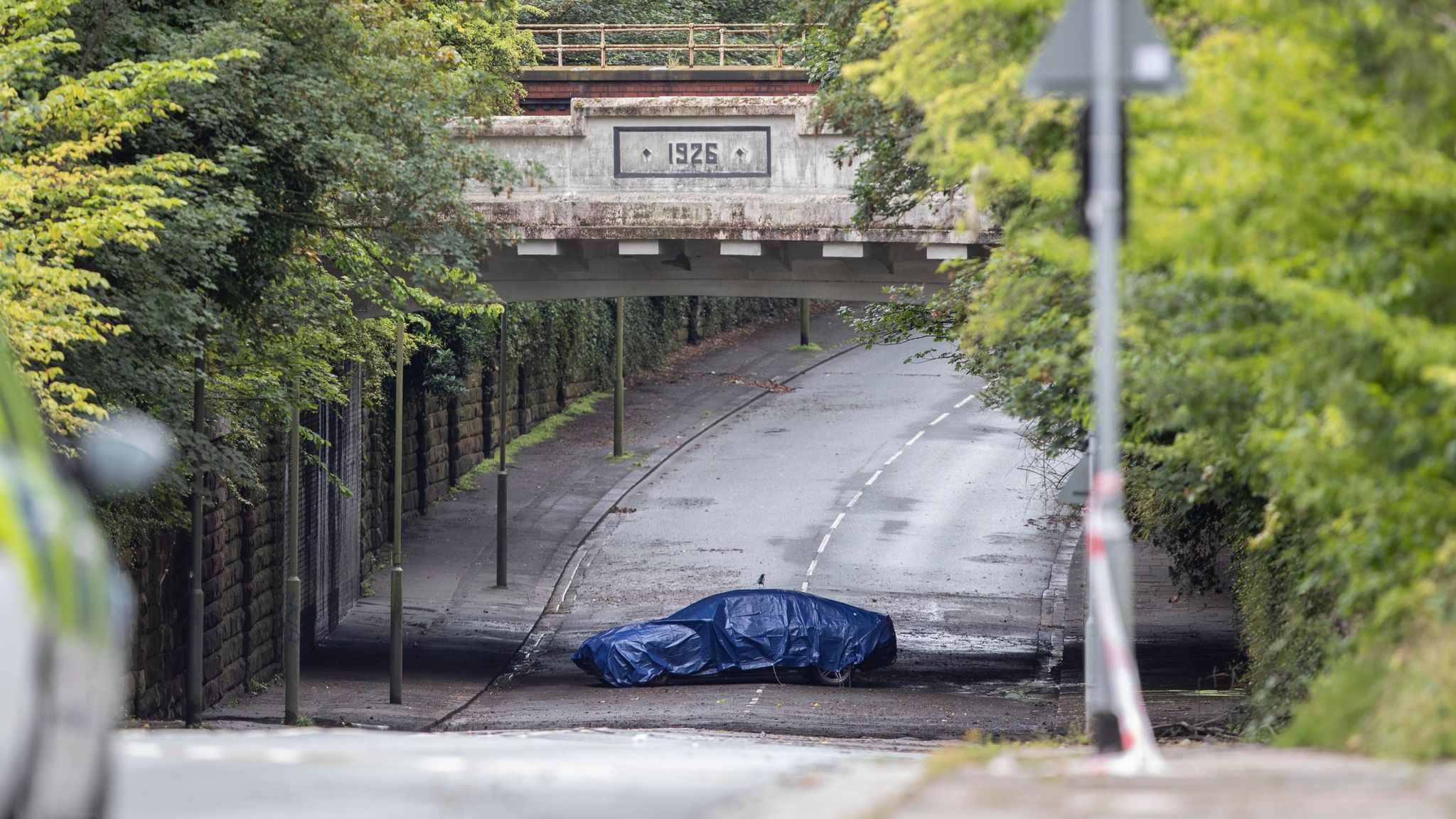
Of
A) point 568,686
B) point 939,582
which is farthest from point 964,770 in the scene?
point 939,582

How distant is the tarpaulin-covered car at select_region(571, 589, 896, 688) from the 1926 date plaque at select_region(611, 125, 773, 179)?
6047mm

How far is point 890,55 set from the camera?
10633 millimetres

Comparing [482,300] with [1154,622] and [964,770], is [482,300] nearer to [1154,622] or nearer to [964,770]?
[1154,622]

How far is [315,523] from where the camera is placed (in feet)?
88.7

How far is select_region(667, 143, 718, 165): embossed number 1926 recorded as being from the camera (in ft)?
69.8

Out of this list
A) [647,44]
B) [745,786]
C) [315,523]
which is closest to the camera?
[745,786]

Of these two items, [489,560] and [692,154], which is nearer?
[692,154]

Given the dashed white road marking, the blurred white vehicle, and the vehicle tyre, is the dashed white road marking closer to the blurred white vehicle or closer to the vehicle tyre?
the vehicle tyre

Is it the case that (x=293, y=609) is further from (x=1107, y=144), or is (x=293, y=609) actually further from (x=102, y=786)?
(x=102, y=786)

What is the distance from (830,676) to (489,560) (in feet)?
33.7

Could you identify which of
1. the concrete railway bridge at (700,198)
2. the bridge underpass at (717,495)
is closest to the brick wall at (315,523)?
the bridge underpass at (717,495)

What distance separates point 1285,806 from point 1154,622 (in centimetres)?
2287

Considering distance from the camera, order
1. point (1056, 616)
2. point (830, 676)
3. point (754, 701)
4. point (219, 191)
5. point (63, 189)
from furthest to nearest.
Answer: point (1056, 616) → point (830, 676) → point (754, 701) → point (219, 191) → point (63, 189)

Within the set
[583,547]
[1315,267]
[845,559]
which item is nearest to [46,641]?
[1315,267]
